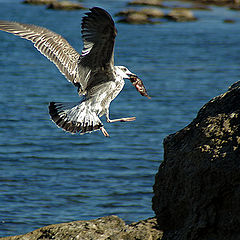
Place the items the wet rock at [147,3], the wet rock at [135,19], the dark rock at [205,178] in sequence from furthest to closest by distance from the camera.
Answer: the wet rock at [147,3] → the wet rock at [135,19] → the dark rock at [205,178]

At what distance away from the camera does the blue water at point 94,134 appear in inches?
326

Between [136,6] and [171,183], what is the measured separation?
4174 centimetres

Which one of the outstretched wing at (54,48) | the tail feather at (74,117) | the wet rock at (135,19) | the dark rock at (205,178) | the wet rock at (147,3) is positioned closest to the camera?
the dark rock at (205,178)

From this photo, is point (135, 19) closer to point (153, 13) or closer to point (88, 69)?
point (153, 13)

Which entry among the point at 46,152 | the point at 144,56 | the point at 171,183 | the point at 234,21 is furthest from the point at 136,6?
the point at 171,183

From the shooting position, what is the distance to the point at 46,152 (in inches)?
426

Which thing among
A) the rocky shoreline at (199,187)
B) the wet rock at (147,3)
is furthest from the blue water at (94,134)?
the wet rock at (147,3)

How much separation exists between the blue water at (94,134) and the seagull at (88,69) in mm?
1984

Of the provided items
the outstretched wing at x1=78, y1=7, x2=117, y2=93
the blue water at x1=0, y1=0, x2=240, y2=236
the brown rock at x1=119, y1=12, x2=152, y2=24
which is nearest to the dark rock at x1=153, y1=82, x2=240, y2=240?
the outstretched wing at x1=78, y1=7, x2=117, y2=93

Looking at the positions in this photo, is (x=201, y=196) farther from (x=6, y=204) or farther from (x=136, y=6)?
(x=136, y=6)

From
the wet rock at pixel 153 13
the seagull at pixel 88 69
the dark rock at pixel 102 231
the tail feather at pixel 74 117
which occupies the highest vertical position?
the seagull at pixel 88 69

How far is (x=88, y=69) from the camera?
20.3ft

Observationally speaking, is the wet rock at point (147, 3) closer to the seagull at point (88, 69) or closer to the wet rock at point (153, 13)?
the wet rock at point (153, 13)

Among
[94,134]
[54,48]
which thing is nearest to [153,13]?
[94,134]
